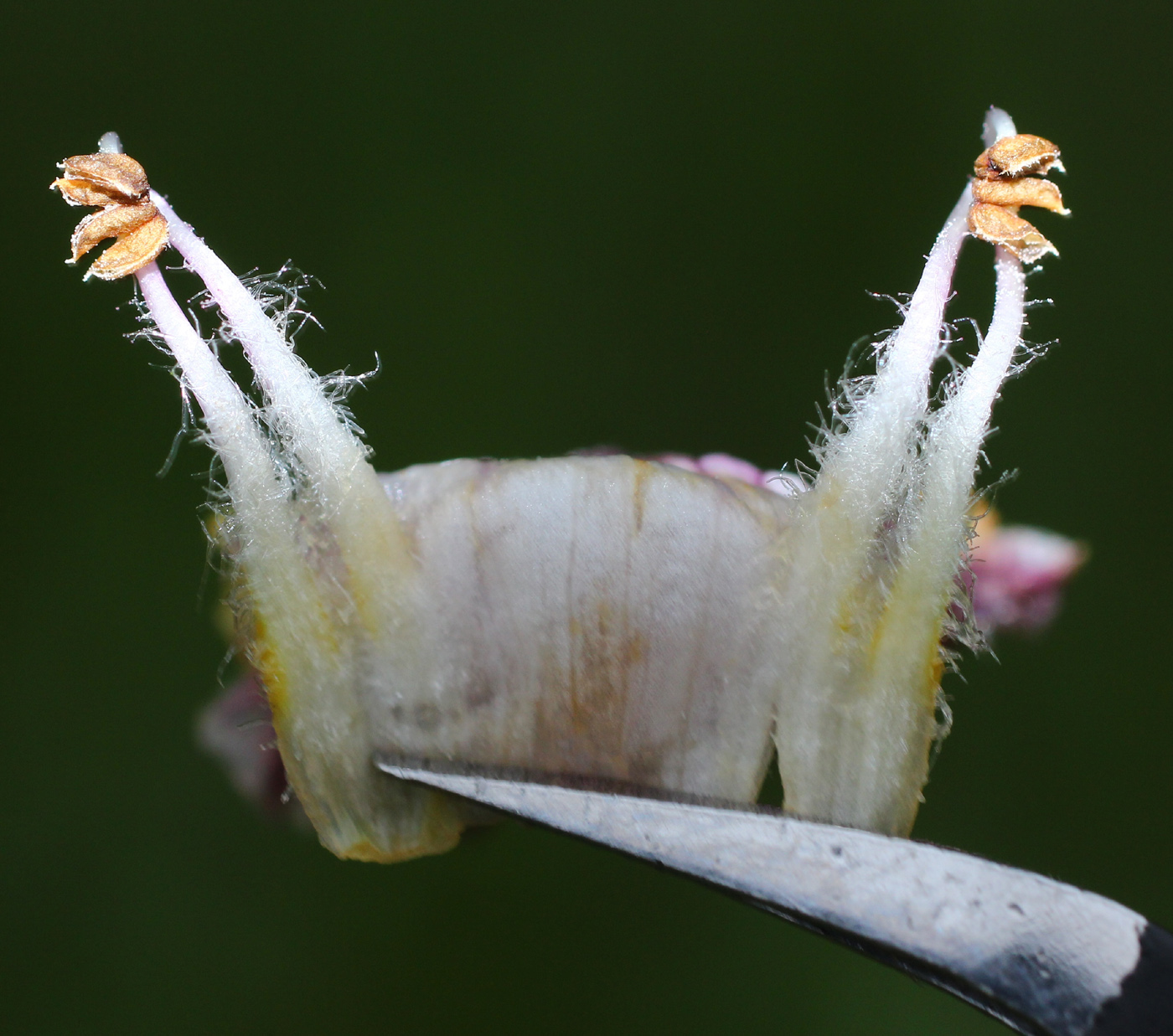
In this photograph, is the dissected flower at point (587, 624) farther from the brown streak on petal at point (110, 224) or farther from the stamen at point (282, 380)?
the brown streak on petal at point (110, 224)

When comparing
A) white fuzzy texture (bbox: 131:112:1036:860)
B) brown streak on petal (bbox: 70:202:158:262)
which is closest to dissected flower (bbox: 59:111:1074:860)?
white fuzzy texture (bbox: 131:112:1036:860)

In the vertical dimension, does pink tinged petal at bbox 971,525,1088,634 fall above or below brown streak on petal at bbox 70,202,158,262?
below

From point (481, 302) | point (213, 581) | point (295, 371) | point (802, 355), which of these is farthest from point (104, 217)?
point (802, 355)

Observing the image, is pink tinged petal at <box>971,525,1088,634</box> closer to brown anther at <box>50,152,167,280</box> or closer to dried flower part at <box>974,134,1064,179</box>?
dried flower part at <box>974,134,1064,179</box>

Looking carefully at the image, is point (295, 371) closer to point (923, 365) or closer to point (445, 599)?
point (445, 599)

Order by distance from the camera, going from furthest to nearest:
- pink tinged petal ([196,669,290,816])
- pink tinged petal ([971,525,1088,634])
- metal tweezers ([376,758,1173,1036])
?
pink tinged petal ([971,525,1088,634]), pink tinged petal ([196,669,290,816]), metal tweezers ([376,758,1173,1036])

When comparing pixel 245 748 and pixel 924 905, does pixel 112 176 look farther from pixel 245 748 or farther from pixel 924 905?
pixel 924 905

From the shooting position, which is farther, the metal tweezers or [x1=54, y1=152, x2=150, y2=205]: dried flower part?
[x1=54, y1=152, x2=150, y2=205]: dried flower part

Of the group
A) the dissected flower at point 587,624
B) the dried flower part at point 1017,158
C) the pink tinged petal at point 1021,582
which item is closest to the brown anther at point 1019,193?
the dried flower part at point 1017,158
